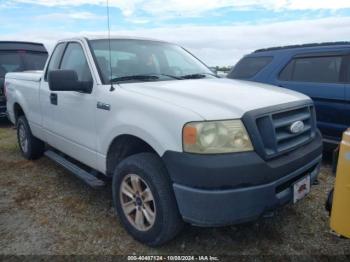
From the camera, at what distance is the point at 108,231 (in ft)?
10.5

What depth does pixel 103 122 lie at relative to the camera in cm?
321

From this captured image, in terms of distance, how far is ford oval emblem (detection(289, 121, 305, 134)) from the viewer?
2751mm

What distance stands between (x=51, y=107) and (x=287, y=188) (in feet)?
9.79

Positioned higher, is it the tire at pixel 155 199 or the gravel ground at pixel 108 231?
the tire at pixel 155 199

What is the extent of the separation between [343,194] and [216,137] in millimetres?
911

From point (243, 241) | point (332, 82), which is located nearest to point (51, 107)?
point (243, 241)

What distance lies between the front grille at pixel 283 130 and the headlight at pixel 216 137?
159 millimetres

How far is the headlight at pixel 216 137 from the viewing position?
2391 mm

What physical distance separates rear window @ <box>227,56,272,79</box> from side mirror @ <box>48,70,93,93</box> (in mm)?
3401

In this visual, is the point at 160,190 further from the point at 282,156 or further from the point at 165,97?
the point at 282,156

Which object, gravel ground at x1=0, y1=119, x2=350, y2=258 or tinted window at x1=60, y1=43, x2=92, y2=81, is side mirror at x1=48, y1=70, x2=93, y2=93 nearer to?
tinted window at x1=60, y1=43, x2=92, y2=81

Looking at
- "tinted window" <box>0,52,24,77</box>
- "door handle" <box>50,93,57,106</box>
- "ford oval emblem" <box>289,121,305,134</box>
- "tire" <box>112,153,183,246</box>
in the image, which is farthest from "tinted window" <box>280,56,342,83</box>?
"tinted window" <box>0,52,24,77</box>

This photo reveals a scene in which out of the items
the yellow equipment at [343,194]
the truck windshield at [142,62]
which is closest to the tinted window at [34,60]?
the truck windshield at [142,62]

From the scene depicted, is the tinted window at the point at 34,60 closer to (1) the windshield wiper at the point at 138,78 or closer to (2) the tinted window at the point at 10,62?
(2) the tinted window at the point at 10,62
